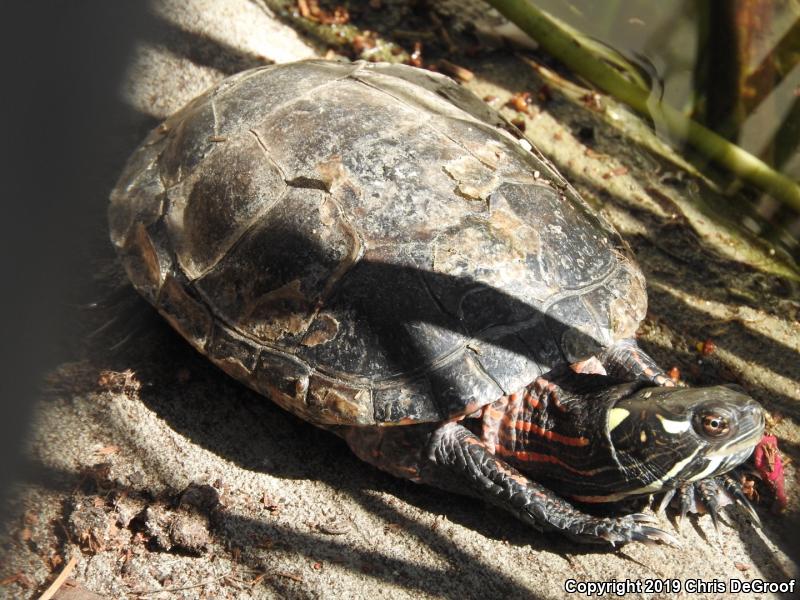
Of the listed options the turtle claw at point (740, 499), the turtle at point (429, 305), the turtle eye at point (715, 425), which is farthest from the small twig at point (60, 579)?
the turtle claw at point (740, 499)

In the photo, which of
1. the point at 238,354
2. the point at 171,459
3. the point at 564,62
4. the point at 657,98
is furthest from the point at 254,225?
the point at 657,98

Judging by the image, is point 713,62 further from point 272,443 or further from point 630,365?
point 272,443

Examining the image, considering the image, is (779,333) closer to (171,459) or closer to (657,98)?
(657,98)

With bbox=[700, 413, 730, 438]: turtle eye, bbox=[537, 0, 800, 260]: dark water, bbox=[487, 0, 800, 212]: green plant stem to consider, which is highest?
bbox=[537, 0, 800, 260]: dark water

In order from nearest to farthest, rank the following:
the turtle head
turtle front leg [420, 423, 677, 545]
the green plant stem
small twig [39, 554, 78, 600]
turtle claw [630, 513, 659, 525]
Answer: small twig [39, 554, 78, 600]
the turtle head
turtle front leg [420, 423, 677, 545]
turtle claw [630, 513, 659, 525]
the green plant stem

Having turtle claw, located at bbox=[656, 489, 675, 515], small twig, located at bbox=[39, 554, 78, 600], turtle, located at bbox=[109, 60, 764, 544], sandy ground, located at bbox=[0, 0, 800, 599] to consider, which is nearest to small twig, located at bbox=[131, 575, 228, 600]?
sandy ground, located at bbox=[0, 0, 800, 599]

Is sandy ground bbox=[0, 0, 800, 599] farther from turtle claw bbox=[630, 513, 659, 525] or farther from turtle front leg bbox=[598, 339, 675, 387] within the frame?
turtle front leg bbox=[598, 339, 675, 387]
